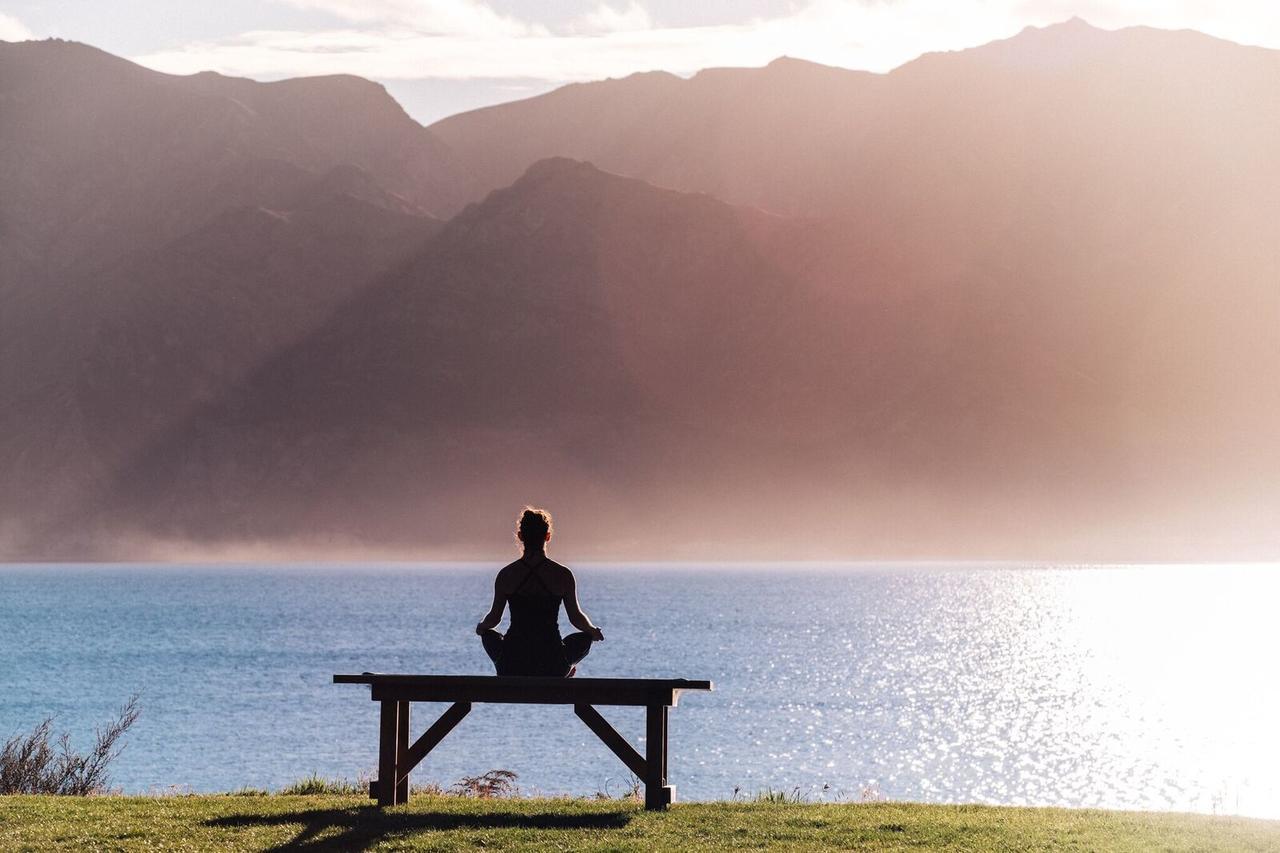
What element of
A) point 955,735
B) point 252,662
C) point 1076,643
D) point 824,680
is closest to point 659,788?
point 955,735

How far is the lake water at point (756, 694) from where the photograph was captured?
46531mm

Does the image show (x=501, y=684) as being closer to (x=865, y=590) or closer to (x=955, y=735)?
(x=955, y=735)

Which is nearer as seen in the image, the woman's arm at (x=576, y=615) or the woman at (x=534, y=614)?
the woman's arm at (x=576, y=615)

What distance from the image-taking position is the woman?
14.1m

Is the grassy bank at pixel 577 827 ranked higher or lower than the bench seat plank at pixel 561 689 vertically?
lower

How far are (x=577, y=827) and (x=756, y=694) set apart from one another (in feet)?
196

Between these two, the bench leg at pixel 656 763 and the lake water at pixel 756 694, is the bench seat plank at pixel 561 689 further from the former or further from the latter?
the lake water at pixel 756 694

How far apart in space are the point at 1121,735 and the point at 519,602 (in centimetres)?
4968

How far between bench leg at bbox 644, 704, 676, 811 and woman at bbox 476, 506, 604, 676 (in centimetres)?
84

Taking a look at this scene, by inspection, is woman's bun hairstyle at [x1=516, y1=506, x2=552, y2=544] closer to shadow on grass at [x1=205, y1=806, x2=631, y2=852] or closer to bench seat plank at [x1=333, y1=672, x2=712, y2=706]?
bench seat plank at [x1=333, y1=672, x2=712, y2=706]

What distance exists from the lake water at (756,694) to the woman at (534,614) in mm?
8322

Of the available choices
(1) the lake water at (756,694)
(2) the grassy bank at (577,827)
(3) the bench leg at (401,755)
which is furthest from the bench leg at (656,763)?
(1) the lake water at (756,694)

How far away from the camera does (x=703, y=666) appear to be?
87375 millimetres

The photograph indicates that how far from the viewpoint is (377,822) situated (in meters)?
13.5
